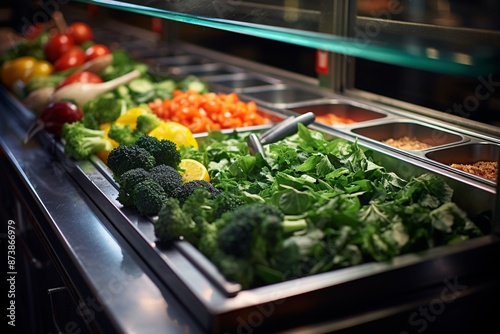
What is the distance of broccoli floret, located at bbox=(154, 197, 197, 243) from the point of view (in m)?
1.68

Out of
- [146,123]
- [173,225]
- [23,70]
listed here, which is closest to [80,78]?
[23,70]

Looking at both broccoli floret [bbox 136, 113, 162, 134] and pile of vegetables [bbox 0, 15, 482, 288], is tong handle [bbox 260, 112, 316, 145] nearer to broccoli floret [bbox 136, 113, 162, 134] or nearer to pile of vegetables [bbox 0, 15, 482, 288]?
pile of vegetables [bbox 0, 15, 482, 288]

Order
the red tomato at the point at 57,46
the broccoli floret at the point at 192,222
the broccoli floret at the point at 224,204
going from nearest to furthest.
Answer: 1. the broccoli floret at the point at 192,222
2. the broccoli floret at the point at 224,204
3. the red tomato at the point at 57,46

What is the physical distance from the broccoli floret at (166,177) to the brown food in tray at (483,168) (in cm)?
97

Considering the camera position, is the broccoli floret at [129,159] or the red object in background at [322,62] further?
the red object in background at [322,62]

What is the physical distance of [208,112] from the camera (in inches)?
118

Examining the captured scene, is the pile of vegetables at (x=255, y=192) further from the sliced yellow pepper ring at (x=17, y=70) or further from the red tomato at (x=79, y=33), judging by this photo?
the red tomato at (x=79, y=33)

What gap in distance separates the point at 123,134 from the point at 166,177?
67cm

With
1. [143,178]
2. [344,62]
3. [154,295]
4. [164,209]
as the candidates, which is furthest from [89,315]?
[344,62]

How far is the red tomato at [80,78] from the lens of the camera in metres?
3.50

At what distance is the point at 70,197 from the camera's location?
2.31 m

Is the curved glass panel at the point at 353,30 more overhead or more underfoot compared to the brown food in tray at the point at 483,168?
more overhead

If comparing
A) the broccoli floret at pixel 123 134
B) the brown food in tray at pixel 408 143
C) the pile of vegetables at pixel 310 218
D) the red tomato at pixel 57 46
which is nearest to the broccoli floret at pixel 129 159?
the pile of vegetables at pixel 310 218

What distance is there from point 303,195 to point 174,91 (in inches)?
73.1
